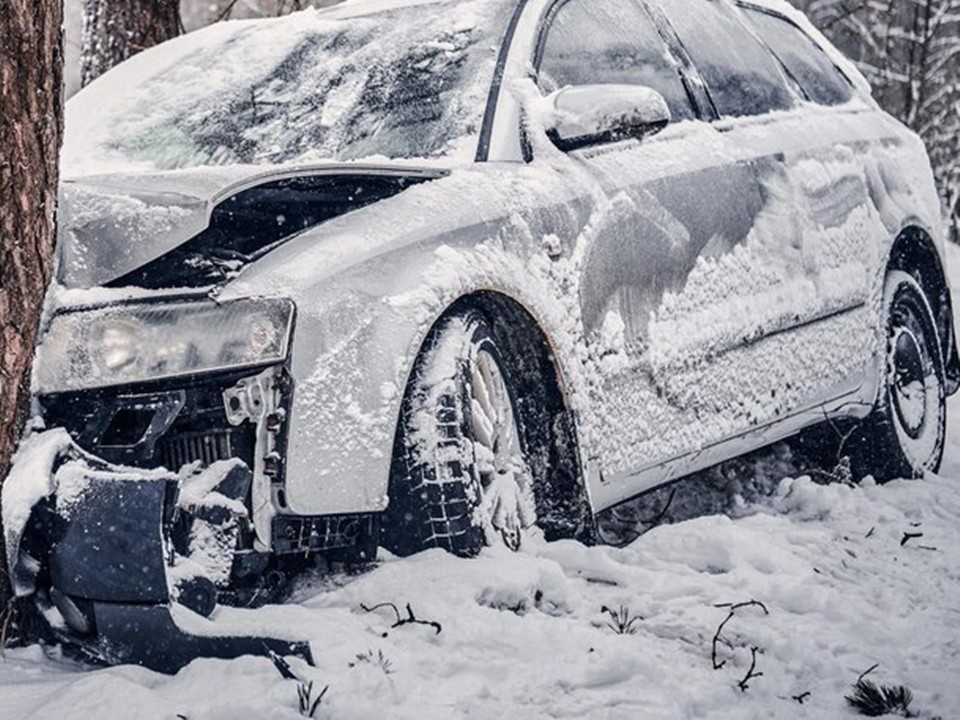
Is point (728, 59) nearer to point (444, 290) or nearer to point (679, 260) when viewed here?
point (679, 260)

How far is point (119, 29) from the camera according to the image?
6.87 meters

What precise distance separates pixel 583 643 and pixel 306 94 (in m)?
1.97

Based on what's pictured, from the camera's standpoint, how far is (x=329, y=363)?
2945 mm

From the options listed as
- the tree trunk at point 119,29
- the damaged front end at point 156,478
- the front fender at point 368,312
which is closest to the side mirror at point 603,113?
the front fender at point 368,312

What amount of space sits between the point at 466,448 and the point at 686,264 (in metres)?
1.32

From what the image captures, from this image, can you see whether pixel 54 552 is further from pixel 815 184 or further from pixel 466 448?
pixel 815 184

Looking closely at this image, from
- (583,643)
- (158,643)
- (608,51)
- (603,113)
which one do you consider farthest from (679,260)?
(158,643)

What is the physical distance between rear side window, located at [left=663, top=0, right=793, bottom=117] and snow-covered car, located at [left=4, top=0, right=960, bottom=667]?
2cm

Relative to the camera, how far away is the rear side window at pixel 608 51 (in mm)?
4250

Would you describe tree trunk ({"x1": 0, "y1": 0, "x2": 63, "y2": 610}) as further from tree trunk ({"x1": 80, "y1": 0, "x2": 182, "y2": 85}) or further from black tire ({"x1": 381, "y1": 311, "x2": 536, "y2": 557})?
tree trunk ({"x1": 80, "y1": 0, "x2": 182, "y2": 85})

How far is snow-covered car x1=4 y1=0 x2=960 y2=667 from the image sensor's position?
9.37ft

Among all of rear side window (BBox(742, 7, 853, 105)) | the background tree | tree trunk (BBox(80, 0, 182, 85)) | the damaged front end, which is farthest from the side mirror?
the background tree

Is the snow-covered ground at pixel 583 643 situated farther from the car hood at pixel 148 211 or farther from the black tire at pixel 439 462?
the car hood at pixel 148 211

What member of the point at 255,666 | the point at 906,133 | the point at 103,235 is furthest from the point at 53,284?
the point at 906,133
